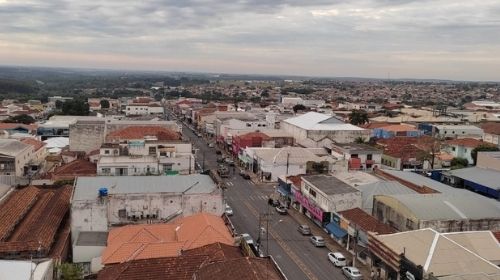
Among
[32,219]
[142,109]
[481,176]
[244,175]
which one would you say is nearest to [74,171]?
[32,219]

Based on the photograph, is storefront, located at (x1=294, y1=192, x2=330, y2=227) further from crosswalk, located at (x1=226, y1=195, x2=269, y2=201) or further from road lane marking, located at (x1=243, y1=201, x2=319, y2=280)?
crosswalk, located at (x1=226, y1=195, x2=269, y2=201)

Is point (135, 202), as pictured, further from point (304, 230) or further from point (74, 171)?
point (74, 171)

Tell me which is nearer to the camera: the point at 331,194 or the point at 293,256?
the point at 293,256

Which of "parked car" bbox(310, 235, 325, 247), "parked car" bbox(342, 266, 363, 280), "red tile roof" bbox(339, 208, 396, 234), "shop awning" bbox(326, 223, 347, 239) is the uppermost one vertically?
"red tile roof" bbox(339, 208, 396, 234)

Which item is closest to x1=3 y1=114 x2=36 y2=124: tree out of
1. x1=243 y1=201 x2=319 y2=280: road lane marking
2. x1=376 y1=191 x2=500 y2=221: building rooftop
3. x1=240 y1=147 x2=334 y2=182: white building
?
x1=240 y1=147 x2=334 y2=182: white building

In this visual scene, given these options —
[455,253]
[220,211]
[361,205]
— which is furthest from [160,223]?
[455,253]

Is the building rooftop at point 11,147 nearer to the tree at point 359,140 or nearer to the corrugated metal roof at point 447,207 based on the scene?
the corrugated metal roof at point 447,207
